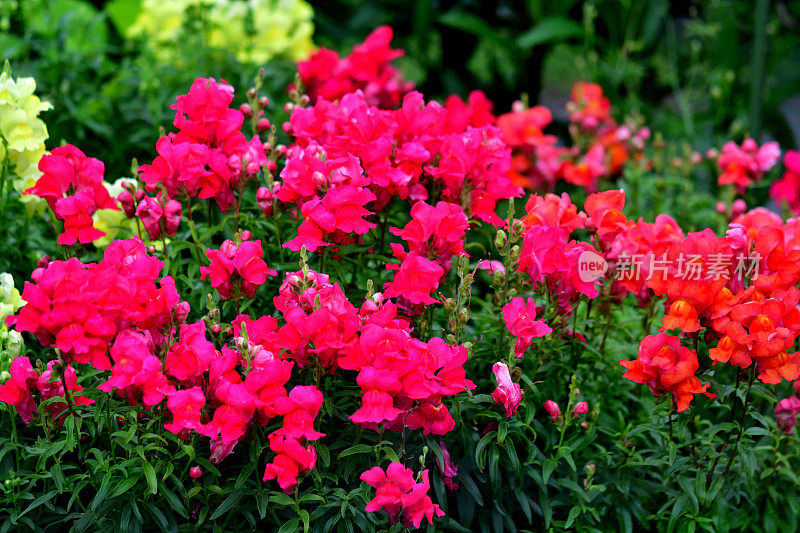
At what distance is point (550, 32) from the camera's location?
459cm

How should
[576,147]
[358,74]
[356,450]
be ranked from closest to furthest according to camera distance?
[356,450] → [358,74] → [576,147]

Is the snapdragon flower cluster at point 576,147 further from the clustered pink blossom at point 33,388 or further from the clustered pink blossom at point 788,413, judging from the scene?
the clustered pink blossom at point 33,388

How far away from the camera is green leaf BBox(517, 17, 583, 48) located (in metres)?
4.55

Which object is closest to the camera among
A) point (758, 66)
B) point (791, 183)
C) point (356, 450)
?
point (356, 450)

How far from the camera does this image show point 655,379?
1980mm

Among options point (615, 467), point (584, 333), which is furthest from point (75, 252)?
point (615, 467)

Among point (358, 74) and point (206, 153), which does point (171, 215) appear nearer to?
point (206, 153)

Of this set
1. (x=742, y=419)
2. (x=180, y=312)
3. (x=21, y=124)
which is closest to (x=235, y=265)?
(x=180, y=312)

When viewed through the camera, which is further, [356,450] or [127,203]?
[127,203]

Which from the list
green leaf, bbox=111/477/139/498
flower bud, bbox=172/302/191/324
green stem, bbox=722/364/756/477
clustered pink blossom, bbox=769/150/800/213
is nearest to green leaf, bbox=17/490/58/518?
green leaf, bbox=111/477/139/498

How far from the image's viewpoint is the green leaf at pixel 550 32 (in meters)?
4.55

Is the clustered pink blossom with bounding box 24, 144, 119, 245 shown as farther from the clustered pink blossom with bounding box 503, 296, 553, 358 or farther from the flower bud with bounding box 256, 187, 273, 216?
the clustered pink blossom with bounding box 503, 296, 553, 358

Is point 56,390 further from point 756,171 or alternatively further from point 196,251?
point 756,171

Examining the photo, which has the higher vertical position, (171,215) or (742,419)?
(171,215)
